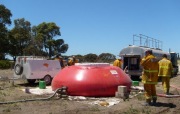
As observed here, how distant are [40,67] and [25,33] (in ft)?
128

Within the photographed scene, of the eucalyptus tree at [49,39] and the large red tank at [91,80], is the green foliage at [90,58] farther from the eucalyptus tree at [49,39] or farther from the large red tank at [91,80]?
the large red tank at [91,80]

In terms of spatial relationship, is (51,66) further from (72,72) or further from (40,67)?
(72,72)

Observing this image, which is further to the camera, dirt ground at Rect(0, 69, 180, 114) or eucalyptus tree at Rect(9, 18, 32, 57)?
eucalyptus tree at Rect(9, 18, 32, 57)

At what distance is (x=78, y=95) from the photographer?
13.5 meters

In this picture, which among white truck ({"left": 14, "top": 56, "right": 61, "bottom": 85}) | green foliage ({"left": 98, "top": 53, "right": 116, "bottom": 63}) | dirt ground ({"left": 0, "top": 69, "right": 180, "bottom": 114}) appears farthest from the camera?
green foliage ({"left": 98, "top": 53, "right": 116, "bottom": 63})

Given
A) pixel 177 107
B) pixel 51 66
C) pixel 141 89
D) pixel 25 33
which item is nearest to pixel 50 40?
pixel 25 33

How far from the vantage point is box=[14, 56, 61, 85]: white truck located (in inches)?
Result: 752

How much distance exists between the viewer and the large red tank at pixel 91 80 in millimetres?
13297

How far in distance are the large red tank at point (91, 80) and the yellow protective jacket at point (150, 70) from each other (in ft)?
7.32

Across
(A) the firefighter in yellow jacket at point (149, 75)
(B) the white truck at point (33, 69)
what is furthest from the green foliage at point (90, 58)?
(A) the firefighter in yellow jacket at point (149, 75)

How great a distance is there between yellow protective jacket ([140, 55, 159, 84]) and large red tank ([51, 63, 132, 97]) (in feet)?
7.32

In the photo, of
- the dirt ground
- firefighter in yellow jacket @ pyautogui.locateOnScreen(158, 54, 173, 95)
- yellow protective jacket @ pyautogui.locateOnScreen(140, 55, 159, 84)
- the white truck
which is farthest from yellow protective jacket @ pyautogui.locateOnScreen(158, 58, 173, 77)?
the white truck

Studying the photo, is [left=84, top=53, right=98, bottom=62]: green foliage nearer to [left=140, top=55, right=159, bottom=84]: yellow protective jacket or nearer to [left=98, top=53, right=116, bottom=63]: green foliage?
[left=98, top=53, right=116, bottom=63]: green foliage

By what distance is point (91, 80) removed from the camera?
13.4 metres
